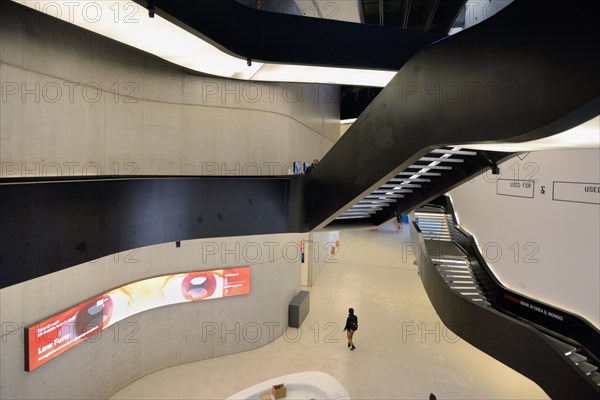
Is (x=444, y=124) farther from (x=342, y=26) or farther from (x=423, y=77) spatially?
(x=342, y=26)

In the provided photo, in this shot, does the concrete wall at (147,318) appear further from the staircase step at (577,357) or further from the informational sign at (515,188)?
the staircase step at (577,357)

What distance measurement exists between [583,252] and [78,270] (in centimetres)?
936

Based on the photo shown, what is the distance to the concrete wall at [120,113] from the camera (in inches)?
186

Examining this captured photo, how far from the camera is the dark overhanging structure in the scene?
221cm

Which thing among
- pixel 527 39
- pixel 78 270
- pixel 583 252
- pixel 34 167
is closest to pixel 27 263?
pixel 34 167

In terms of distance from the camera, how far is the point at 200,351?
26.7 ft

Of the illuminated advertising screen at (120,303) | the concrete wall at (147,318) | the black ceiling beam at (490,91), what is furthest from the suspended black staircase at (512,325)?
the illuminated advertising screen at (120,303)

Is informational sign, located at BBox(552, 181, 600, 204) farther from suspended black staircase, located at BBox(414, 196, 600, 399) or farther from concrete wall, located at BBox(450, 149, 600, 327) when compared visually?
suspended black staircase, located at BBox(414, 196, 600, 399)

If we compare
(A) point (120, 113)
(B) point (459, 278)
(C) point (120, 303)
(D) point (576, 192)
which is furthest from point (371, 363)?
(A) point (120, 113)

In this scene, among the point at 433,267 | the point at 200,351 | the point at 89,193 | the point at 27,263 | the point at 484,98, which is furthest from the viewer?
the point at 433,267

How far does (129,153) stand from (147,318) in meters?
3.76

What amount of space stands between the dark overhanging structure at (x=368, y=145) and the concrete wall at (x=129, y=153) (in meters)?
1.84

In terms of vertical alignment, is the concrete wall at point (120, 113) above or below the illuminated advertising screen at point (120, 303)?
above

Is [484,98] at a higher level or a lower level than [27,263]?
higher
